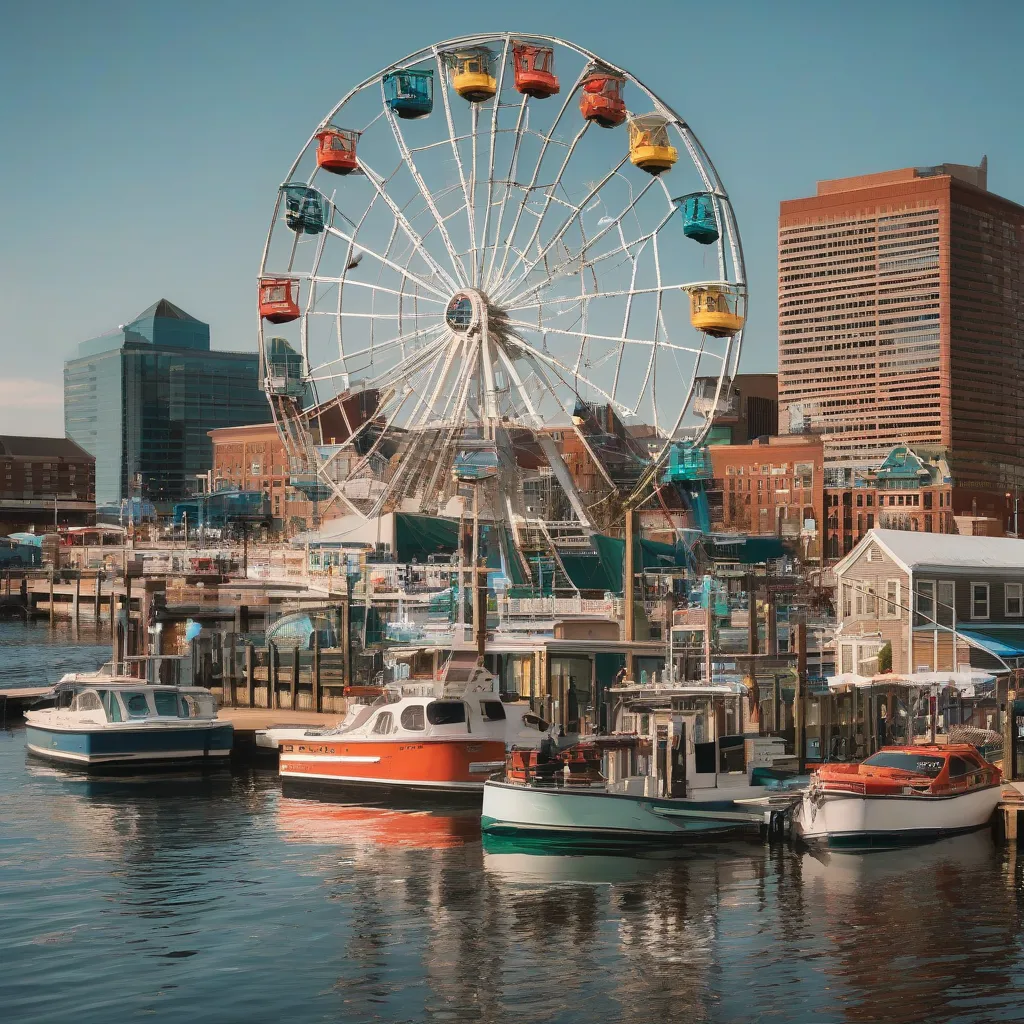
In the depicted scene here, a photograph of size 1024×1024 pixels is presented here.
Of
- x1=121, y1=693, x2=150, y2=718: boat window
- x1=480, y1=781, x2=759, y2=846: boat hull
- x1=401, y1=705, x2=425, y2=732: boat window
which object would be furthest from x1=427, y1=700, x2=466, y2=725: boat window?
x1=121, y1=693, x2=150, y2=718: boat window

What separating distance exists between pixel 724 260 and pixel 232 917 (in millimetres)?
38963

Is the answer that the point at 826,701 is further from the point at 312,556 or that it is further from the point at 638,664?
the point at 312,556

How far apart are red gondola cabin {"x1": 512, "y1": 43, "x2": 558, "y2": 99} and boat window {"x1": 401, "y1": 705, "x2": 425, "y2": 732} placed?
32.0 meters

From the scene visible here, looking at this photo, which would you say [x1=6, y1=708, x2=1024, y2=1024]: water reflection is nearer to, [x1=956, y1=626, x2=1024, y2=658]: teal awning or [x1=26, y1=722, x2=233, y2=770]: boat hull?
[x1=26, y1=722, x2=233, y2=770]: boat hull

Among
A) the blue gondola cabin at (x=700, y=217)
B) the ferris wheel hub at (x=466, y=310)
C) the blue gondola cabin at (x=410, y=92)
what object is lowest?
the ferris wheel hub at (x=466, y=310)

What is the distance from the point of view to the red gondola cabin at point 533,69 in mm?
67062

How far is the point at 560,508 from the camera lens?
2746 inches

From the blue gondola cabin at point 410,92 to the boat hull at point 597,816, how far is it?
128 feet

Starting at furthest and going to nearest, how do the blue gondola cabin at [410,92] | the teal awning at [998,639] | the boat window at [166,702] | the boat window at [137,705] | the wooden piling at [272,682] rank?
the blue gondola cabin at [410,92] < the wooden piling at [272,682] < the teal awning at [998,639] < the boat window at [166,702] < the boat window at [137,705]

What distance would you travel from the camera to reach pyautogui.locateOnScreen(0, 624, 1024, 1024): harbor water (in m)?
26.2

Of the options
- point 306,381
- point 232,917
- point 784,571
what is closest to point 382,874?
point 232,917

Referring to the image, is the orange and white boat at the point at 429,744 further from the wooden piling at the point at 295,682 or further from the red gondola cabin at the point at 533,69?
the red gondola cabin at the point at 533,69

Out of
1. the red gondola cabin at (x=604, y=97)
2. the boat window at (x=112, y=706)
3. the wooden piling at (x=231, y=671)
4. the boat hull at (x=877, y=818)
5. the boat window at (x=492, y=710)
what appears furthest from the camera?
the red gondola cabin at (x=604, y=97)

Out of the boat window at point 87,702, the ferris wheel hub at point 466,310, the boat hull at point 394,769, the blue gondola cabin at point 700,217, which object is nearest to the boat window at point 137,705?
the boat window at point 87,702
